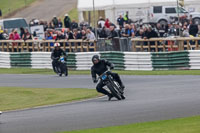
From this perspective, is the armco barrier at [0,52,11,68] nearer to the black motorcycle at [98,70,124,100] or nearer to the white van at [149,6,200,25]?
the white van at [149,6,200,25]

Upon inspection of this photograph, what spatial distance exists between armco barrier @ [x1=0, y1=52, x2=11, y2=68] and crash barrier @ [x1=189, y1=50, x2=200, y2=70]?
11.3 meters

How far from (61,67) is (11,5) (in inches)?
1624

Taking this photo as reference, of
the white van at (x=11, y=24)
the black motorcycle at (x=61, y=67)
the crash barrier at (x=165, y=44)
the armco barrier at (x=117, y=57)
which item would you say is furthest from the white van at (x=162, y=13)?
the black motorcycle at (x=61, y=67)

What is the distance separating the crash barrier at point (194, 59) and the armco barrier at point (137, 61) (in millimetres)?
1927

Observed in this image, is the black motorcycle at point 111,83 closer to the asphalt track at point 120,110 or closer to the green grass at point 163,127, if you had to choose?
the asphalt track at point 120,110

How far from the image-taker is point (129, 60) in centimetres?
3039

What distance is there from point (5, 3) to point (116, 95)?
53515 mm

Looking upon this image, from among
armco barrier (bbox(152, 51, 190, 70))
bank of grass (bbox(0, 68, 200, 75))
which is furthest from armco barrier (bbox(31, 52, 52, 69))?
armco barrier (bbox(152, 51, 190, 70))

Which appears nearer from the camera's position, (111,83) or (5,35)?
(111,83)

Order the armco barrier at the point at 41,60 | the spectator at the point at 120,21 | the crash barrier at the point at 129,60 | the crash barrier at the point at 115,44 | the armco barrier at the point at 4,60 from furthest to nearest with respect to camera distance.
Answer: the spectator at the point at 120,21
the armco barrier at the point at 4,60
the armco barrier at the point at 41,60
the crash barrier at the point at 115,44
the crash barrier at the point at 129,60

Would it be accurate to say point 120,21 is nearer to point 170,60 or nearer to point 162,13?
point 162,13

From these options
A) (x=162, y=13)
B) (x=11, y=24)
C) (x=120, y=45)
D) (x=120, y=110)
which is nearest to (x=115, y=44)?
(x=120, y=45)

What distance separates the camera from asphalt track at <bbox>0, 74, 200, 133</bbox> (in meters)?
14.8

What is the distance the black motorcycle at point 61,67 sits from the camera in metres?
30.3
